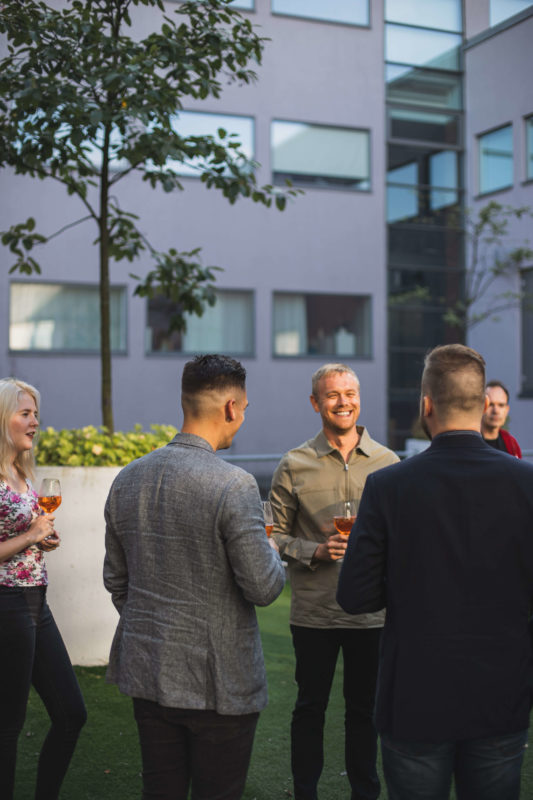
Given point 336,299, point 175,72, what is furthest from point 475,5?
point 175,72

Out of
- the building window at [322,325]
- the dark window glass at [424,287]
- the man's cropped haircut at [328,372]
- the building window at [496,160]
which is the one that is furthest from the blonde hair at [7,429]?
the building window at [496,160]

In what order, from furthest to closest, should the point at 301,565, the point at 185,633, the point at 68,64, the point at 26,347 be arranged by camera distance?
the point at 26,347 < the point at 68,64 < the point at 301,565 < the point at 185,633

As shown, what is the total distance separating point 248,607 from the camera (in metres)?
2.68

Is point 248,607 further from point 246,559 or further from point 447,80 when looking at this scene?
point 447,80

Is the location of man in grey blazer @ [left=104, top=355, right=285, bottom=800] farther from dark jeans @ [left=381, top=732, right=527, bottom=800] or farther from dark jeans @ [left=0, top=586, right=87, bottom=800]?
dark jeans @ [left=0, top=586, right=87, bottom=800]

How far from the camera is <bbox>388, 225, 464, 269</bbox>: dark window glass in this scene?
18955 mm

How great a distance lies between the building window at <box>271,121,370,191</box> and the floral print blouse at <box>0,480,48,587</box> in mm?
14899

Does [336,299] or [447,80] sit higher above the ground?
[447,80]

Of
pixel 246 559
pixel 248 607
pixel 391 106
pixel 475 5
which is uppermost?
pixel 475 5

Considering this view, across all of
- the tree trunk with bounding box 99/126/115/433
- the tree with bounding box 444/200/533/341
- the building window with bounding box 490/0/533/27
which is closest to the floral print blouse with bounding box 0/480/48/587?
the tree trunk with bounding box 99/126/115/433

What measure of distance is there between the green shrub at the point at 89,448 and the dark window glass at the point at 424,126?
577 inches

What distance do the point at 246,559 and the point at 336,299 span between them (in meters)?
16.1

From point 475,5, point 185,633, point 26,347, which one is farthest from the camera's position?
point 475,5

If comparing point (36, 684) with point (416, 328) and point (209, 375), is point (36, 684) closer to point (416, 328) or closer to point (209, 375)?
point (209, 375)
